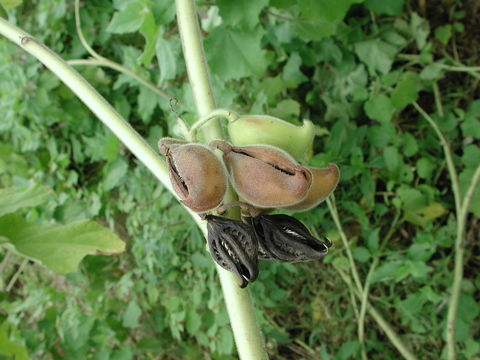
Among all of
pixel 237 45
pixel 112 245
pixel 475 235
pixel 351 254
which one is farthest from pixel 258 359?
pixel 475 235

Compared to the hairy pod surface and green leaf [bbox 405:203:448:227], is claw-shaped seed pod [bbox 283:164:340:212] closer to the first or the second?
the hairy pod surface

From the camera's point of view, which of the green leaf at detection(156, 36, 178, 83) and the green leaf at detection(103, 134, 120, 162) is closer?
the green leaf at detection(156, 36, 178, 83)

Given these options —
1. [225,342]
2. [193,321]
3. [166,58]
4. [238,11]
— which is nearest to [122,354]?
[193,321]

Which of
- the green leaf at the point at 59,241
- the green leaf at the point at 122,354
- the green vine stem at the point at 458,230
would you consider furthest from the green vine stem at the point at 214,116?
the green leaf at the point at 122,354

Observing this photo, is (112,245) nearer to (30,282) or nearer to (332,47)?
(332,47)

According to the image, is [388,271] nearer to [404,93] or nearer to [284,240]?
[404,93]

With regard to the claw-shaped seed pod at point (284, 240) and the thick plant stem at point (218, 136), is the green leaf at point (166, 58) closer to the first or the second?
the thick plant stem at point (218, 136)

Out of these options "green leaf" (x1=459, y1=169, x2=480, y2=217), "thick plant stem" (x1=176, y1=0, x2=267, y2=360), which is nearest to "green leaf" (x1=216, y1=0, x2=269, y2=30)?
"thick plant stem" (x1=176, y1=0, x2=267, y2=360)
